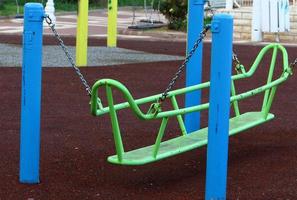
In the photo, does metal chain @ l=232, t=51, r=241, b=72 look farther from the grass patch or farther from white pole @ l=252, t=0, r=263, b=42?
the grass patch

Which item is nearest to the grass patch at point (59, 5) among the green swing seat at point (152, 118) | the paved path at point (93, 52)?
the paved path at point (93, 52)

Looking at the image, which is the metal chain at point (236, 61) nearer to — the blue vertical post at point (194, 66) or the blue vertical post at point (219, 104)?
the blue vertical post at point (194, 66)

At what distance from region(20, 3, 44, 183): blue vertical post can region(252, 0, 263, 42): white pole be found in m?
16.7

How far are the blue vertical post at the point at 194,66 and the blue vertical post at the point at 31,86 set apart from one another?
7.30 ft

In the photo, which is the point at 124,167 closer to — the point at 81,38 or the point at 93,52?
the point at 81,38

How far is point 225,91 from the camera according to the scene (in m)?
5.73

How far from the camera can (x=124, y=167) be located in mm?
7062

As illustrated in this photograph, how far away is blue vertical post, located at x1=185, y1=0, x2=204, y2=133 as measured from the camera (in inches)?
322

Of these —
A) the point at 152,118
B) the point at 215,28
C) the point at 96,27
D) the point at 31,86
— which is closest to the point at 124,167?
the point at 152,118

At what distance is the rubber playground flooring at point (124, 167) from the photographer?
20.3 feet

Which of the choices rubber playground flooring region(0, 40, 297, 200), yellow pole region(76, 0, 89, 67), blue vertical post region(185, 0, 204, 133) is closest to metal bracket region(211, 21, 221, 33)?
rubber playground flooring region(0, 40, 297, 200)

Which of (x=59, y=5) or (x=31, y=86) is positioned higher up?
(x=59, y=5)

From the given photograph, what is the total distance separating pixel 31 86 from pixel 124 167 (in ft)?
4.03

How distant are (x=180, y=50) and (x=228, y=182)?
1338cm
